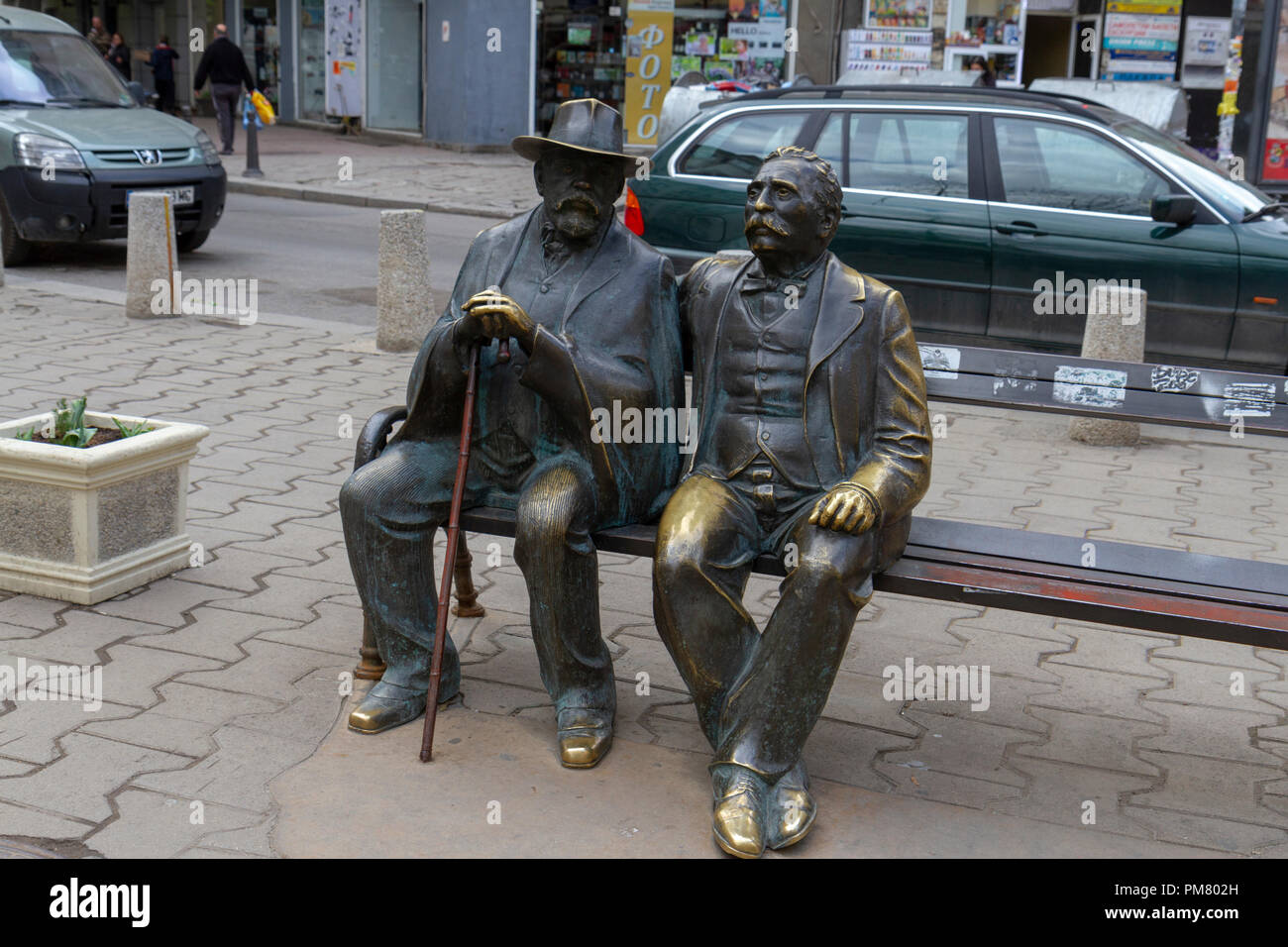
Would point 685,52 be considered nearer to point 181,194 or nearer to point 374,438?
point 181,194

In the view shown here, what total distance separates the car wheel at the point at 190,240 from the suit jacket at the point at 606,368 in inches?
340

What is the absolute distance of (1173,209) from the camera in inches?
304

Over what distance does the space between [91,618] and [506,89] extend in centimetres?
1771

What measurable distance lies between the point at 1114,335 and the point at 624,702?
413 centimetres

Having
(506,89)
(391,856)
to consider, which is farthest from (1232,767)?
(506,89)

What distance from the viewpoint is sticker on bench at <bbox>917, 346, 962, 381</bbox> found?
4.63 meters

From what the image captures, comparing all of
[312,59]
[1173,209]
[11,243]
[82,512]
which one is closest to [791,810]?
[82,512]

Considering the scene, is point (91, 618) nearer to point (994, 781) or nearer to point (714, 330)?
point (714, 330)

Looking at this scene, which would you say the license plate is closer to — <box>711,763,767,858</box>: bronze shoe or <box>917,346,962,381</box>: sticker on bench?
<box>917,346,962,381</box>: sticker on bench

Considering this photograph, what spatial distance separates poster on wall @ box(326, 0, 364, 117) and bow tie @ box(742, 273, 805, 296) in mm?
20725

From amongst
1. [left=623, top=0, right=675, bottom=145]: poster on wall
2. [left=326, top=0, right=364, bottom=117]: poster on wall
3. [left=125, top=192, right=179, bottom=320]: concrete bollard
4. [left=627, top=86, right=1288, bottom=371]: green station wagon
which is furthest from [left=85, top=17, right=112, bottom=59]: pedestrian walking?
[left=627, top=86, right=1288, bottom=371]: green station wagon

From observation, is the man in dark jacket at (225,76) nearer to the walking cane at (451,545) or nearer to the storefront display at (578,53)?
the storefront display at (578,53)

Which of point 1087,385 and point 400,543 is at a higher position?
point 1087,385

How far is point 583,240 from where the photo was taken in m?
4.02
